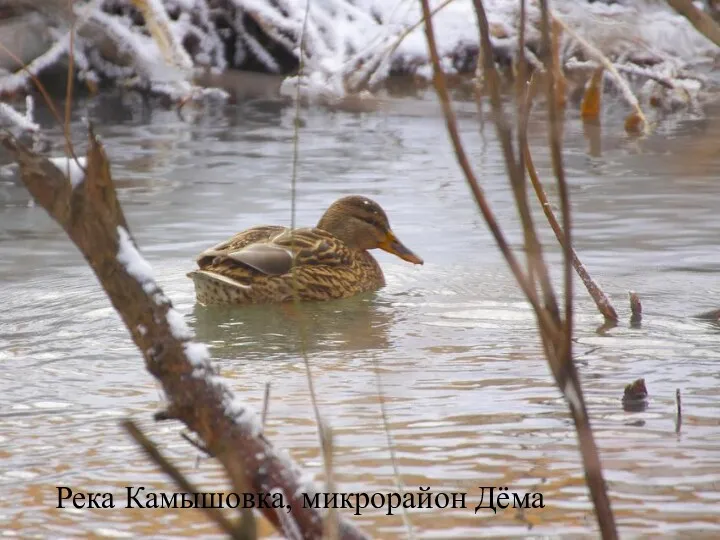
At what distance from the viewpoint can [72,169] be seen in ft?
7.66

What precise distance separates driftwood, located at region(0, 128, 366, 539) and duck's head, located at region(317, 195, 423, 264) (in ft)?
16.8

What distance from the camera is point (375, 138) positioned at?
12.6 meters

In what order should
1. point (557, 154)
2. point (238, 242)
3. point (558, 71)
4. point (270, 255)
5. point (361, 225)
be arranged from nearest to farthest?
point (557, 154), point (270, 255), point (238, 242), point (361, 225), point (558, 71)

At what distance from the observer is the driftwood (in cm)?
223

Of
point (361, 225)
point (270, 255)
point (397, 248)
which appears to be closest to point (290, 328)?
point (270, 255)

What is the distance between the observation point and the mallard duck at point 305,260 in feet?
22.3

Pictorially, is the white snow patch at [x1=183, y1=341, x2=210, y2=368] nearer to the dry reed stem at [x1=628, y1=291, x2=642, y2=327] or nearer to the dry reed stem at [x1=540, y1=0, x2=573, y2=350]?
the dry reed stem at [x1=540, y1=0, x2=573, y2=350]

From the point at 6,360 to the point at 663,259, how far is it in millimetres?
3699

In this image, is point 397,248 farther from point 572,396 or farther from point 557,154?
point 557,154

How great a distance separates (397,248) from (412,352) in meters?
2.15

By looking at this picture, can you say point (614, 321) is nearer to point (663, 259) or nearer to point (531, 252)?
point (663, 259)

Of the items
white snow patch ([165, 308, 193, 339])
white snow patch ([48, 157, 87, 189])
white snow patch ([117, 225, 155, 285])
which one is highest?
white snow patch ([48, 157, 87, 189])

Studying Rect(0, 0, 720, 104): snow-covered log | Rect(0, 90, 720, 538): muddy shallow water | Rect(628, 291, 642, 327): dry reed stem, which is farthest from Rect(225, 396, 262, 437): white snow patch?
Rect(0, 0, 720, 104): snow-covered log

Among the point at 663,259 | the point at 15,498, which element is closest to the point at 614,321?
the point at 663,259
